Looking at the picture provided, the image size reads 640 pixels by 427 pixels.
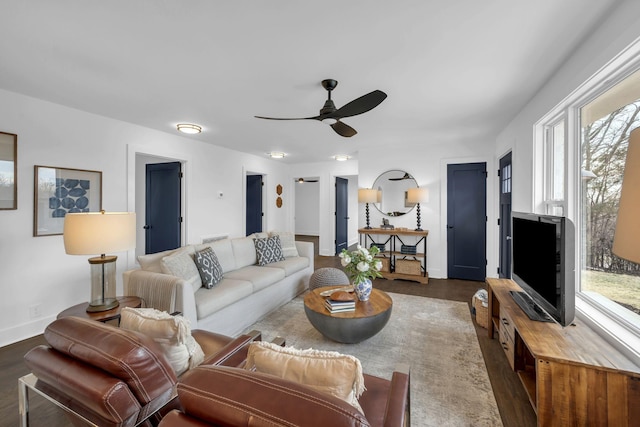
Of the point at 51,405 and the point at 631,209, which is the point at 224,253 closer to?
the point at 51,405

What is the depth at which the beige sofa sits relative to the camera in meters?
2.33

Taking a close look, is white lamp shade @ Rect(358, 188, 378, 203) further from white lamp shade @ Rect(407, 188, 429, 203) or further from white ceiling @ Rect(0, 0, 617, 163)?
white ceiling @ Rect(0, 0, 617, 163)

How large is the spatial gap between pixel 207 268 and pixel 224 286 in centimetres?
26

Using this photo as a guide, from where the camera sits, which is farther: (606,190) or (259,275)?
(259,275)

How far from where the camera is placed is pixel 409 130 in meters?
3.97

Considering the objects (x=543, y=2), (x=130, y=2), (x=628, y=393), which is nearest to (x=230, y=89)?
(x=130, y=2)

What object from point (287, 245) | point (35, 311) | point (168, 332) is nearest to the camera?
point (168, 332)

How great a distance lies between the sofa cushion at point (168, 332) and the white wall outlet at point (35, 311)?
2.35 metres

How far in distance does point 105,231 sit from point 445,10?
8.27 ft

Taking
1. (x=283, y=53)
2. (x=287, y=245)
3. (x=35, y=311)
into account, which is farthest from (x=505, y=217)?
(x=35, y=311)

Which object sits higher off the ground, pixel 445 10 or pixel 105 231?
pixel 445 10

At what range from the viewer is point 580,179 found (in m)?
1.97

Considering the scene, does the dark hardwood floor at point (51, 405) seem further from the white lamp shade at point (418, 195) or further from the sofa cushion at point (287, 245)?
the sofa cushion at point (287, 245)

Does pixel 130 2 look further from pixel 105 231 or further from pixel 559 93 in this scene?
pixel 559 93
